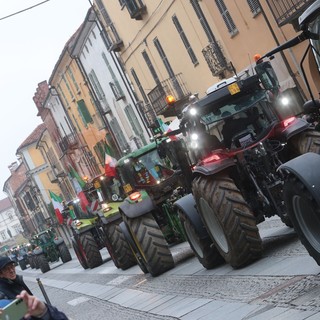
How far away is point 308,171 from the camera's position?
22.3 ft

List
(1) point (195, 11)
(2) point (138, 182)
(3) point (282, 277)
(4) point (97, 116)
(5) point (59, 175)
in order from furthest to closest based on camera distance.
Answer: (5) point (59, 175) < (4) point (97, 116) < (1) point (195, 11) < (2) point (138, 182) < (3) point (282, 277)

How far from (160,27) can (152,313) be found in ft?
74.8

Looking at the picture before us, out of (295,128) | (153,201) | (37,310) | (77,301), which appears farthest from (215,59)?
(37,310)

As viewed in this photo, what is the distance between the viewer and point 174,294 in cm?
1057

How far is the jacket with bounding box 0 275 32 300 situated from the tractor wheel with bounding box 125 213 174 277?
803cm

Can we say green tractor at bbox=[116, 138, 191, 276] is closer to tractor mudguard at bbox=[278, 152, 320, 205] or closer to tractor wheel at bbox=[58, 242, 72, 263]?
tractor mudguard at bbox=[278, 152, 320, 205]

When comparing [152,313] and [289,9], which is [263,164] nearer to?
[152,313]

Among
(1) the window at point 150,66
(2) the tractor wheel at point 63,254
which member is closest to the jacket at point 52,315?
(1) the window at point 150,66

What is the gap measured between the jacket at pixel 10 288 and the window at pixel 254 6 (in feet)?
63.1

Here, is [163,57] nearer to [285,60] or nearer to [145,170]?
[285,60]

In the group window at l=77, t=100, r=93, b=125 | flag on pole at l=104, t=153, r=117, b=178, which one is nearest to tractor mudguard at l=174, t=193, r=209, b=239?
flag on pole at l=104, t=153, r=117, b=178

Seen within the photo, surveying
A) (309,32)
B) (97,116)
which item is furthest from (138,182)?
(97,116)

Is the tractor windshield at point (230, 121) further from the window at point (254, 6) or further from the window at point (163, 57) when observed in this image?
the window at point (163, 57)

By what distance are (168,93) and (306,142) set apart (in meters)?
23.8
